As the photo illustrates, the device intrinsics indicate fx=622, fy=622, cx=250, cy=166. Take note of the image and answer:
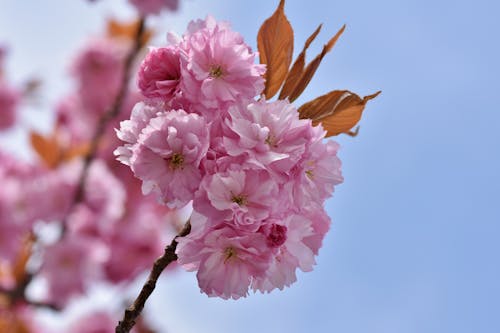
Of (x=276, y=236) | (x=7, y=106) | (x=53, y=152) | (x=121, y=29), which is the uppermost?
(x=121, y=29)

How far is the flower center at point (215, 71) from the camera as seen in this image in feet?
3.76

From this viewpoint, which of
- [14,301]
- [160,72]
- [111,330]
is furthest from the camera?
[111,330]

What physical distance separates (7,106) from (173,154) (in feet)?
15.4

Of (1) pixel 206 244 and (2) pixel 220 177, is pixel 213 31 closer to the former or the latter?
(2) pixel 220 177

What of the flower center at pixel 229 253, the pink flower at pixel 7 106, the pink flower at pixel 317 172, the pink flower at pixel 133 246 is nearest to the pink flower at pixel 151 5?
the pink flower at pixel 133 246

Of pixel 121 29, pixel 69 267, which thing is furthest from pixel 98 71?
pixel 69 267

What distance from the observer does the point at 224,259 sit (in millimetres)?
1110

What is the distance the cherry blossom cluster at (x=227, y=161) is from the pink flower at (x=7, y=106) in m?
4.57

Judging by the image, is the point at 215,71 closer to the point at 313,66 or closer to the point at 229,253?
the point at 313,66

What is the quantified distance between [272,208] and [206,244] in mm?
132

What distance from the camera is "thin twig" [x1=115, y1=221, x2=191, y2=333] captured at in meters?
1.10

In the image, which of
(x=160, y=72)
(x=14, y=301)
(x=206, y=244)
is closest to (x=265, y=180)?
(x=206, y=244)

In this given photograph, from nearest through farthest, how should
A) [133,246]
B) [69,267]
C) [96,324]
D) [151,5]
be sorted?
[151,5] → [69,267] → [96,324] → [133,246]

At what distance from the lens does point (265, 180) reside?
108 cm
